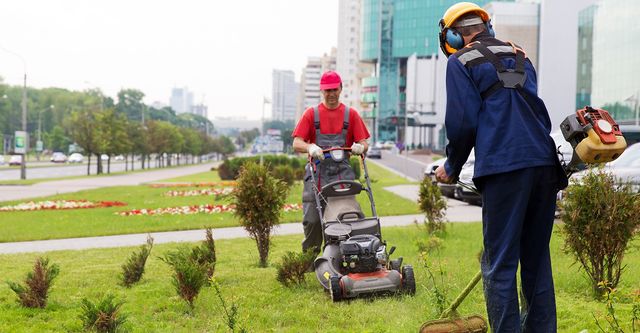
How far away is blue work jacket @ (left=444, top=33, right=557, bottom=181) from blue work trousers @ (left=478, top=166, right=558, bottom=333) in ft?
0.26

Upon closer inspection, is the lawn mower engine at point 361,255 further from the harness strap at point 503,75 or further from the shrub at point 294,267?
the harness strap at point 503,75

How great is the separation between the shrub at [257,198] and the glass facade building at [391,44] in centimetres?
13496

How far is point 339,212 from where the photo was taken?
638 cm

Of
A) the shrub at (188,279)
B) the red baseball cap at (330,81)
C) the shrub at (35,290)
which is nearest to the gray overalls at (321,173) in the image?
the red baseball cap at (330,81)

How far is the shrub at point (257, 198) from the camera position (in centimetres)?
779

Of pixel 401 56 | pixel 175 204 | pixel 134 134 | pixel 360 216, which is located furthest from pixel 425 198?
pixel 401 56

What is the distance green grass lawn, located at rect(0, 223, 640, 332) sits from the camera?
17.1 feet

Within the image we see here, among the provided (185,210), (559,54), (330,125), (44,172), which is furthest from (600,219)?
(559,54)

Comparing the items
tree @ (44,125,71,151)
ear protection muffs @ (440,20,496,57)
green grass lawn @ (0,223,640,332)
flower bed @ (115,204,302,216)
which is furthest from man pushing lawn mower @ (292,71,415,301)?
tree @ (44,125,71,151)

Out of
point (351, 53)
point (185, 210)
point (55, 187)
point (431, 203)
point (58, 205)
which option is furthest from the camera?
point (351, 53)

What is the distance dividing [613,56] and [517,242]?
7161 centimetres

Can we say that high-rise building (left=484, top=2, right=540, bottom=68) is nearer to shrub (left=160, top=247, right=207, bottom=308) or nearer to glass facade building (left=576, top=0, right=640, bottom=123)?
glass facade building (left=576, top=0, right=640, bottom=123)

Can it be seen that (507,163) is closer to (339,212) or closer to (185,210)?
(339,212)

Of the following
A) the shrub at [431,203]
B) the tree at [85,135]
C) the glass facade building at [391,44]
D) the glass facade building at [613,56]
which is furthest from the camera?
the glass facade building at [391,44]
